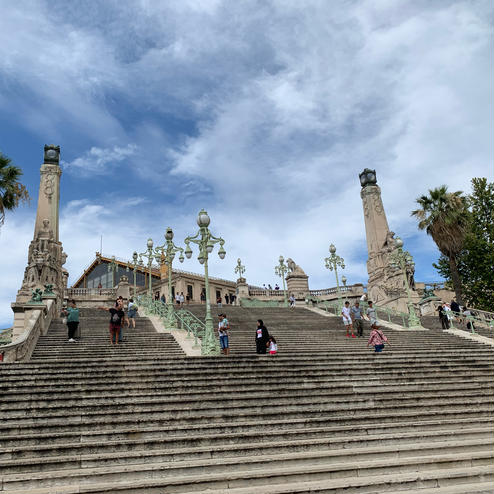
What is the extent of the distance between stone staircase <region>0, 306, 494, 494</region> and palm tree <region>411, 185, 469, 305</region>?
1754 cm

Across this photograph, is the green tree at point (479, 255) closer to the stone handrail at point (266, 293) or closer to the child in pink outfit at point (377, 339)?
the stone handrail at point (266, 293)

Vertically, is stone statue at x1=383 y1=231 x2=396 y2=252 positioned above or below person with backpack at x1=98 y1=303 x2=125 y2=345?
above

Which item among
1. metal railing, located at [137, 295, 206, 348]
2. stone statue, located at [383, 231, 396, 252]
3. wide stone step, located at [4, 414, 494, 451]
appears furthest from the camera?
stone statue, located at [383, 231, 396, 252]

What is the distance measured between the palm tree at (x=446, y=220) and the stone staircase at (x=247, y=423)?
1754 cm

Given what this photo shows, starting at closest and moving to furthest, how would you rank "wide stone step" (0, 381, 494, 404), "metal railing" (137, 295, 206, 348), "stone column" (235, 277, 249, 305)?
"wide stone step" (0, 381, 494, 404)
"metal railing" (137, 295, 206, 348)
"stone column" (235, 277, 249, 305)

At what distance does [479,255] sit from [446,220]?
3.12 metres

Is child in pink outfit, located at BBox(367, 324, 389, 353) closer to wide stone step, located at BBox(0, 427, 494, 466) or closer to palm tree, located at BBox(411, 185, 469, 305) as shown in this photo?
wide stone step, located at BBox(0, 427, 494, 466)

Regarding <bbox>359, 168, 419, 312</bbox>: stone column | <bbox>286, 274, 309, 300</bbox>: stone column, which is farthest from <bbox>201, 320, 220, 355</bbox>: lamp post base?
<bbox>286, 274, 309, 300</bbox>: stone column

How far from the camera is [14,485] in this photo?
6.18 metres

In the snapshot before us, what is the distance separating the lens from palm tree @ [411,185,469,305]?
29.2 m

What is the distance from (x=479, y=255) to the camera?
95.1ft

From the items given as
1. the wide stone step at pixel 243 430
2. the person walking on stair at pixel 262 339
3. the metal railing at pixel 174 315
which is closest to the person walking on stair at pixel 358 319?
the person walking on stair at pixel 262 339

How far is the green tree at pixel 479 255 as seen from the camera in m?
28.4

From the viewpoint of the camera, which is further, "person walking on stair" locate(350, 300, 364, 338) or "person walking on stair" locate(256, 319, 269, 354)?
"person walking on stair" locate(350, 300, 364, 338)
